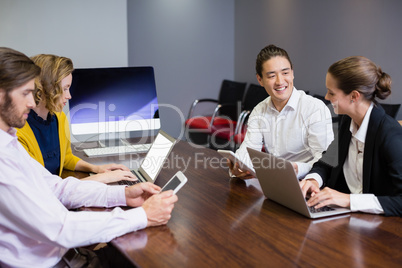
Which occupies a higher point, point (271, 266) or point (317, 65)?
point (317, 65)

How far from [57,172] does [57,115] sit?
11.5 inches

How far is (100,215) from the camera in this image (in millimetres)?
1398

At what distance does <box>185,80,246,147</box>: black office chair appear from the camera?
4578 mm

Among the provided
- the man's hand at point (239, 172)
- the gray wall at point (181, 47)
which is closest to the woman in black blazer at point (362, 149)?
the man's hand at point (239, 172)

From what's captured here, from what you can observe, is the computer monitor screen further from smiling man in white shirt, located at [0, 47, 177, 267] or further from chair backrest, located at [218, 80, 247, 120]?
chair backrest, located at [218, 80, 247, 120]

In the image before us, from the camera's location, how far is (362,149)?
68.2 inches

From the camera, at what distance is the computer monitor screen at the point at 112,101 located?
269 cm

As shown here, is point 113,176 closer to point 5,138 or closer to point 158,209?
point 158,209

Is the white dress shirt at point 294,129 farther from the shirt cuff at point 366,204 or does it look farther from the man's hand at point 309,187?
the shirt cuff at point 366,204

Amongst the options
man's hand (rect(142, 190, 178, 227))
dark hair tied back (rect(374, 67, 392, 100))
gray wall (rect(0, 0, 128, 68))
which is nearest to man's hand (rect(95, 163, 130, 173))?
man's hand (rect(142, 190, 178, 227))

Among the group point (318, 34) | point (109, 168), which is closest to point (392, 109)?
point (318, 34)

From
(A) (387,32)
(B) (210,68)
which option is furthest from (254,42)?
(A) (387,32)

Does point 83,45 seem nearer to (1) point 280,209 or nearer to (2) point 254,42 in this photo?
(2) point 254,42

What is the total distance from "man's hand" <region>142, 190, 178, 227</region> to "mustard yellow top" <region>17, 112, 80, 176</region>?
31.2 inches
